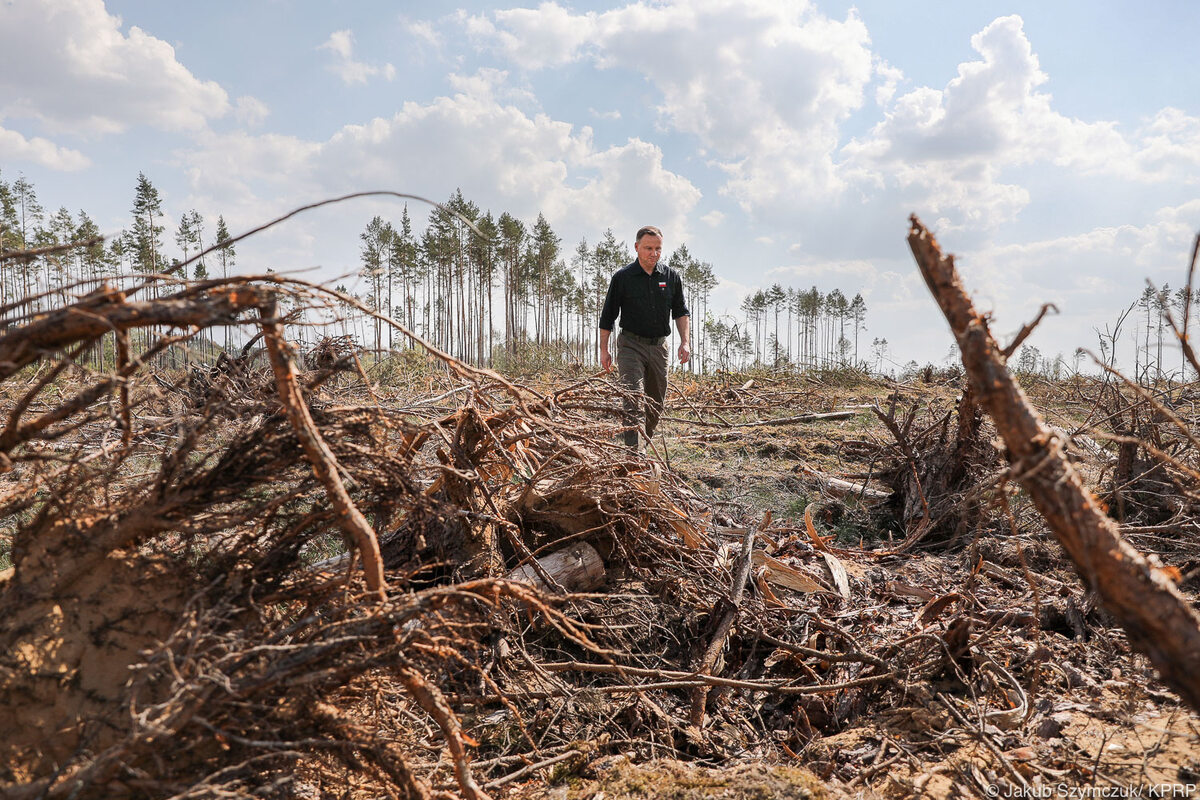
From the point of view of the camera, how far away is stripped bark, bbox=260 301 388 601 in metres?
1.89

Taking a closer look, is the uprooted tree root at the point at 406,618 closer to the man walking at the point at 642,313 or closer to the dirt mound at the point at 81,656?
the dirt mound at the point at 81,656

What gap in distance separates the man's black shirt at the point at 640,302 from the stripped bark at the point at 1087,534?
4.84 m

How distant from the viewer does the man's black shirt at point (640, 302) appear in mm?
6578

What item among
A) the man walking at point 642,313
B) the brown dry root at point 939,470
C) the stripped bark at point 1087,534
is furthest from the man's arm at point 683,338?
the stripped bark at point 1087,534

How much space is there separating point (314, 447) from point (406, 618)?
0.60 meters

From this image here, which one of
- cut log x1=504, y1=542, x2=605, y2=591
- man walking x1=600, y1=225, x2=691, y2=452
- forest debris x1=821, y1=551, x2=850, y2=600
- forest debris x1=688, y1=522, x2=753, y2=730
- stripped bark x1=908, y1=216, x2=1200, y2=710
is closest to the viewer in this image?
stripped bark x1=908, y1=216, x2=1200, y2=710

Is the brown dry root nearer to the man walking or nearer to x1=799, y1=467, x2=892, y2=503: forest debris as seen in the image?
x1=799, y1=467, x2=892, y2=503: forest debris

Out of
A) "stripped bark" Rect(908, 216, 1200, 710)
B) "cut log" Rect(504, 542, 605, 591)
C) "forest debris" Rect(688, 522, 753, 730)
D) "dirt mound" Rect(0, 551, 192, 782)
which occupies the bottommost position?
"forest debris" Rect(688, 522, 753, 730)

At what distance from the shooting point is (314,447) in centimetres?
195

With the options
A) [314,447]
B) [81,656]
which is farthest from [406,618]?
[81,656]

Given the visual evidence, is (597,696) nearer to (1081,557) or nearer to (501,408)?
(501,408)

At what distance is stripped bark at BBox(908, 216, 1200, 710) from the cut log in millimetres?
2407

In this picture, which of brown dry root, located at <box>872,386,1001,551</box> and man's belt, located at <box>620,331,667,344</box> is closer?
brown dry root, located at <box>872,386,1001,551</box>

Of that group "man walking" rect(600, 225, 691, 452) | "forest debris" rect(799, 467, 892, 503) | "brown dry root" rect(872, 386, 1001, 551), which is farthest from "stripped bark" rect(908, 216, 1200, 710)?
"forest debris" rect(799, 467, 892, 503)
